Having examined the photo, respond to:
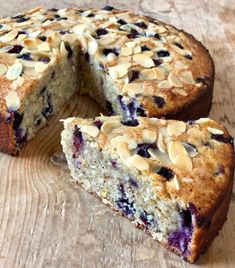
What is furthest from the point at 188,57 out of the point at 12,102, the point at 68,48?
the point at 12,102

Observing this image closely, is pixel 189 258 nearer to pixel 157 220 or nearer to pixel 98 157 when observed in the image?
pixel 157 220

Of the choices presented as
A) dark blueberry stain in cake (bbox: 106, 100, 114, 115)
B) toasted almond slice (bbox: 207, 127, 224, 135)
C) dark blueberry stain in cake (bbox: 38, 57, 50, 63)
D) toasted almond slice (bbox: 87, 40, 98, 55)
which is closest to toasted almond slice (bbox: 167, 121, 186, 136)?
toasted almond slice (bbox: 207, 127, 224, 135)

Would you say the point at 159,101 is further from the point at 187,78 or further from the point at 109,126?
the point at 109,126

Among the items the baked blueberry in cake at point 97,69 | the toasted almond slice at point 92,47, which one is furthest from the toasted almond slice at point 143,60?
the toasted almond slice at point 92,47

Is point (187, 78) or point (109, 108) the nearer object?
point (187, 78)

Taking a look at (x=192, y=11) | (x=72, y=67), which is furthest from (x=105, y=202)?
(x=192, y=11)

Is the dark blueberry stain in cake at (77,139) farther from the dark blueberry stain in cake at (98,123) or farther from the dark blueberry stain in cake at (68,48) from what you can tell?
the dark blueberry stain in cake at (68,48)
